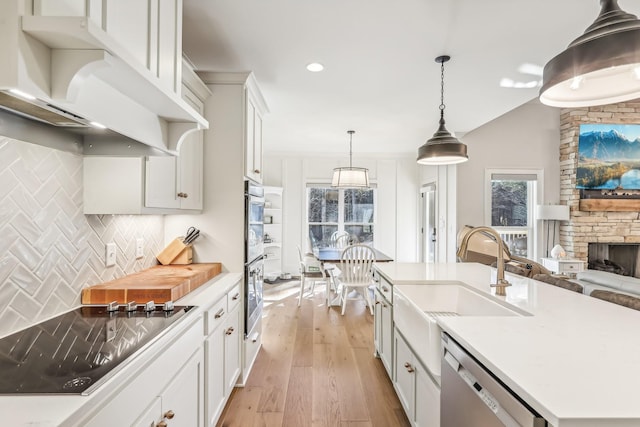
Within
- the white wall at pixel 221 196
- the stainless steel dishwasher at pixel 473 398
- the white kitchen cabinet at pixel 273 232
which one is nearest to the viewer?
the stainless steel dishwasher at pixel 473 398

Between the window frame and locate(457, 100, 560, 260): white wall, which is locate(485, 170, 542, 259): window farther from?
the window frame

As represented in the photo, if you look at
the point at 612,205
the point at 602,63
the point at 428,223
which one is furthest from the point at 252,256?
the point at 612,205

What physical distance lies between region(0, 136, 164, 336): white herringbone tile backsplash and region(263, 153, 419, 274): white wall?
476cm

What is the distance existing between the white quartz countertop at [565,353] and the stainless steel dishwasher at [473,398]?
3 cm

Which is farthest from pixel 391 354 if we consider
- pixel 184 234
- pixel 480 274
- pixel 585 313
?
pixel 184 234

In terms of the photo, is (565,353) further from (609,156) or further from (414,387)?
(609,156)

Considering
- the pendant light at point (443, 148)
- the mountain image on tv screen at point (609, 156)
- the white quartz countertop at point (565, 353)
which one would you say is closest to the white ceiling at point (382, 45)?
the pendant light at point (443, 148)

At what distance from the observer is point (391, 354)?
246 cm

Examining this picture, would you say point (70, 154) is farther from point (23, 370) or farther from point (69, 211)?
point (23, 370)

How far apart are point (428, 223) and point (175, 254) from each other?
190 inches

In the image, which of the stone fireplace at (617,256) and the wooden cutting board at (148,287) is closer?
the wooden cutting board at (148,287)

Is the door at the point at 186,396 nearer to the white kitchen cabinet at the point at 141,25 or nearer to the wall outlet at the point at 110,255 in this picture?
the wall outlet at the point at 110,255

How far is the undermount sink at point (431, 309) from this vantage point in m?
1.45

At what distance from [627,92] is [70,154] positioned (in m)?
2.44
